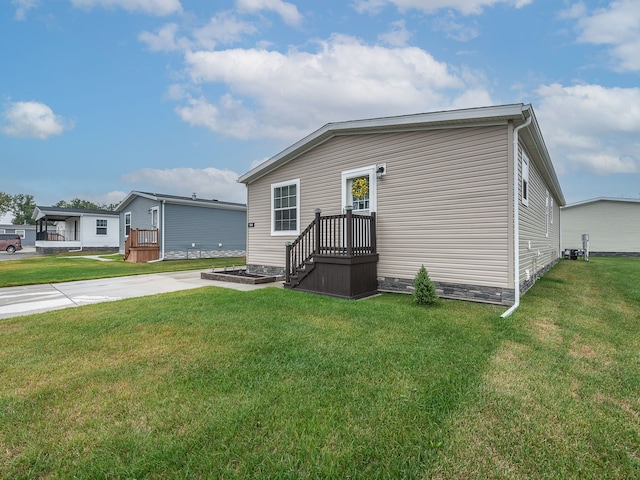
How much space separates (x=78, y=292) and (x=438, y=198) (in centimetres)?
820

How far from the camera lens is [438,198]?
20.6 ft

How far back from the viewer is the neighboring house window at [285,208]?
889 cm

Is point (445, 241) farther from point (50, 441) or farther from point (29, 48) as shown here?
point (29, 48)

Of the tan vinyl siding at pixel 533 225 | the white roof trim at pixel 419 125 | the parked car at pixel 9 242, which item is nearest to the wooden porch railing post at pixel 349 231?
the white roof trim at pixel 419 125

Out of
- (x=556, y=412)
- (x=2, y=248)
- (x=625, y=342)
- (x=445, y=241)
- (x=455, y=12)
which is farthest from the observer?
(x=2, y=248)

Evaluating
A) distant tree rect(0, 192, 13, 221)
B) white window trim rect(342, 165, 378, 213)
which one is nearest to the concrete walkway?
white window trim rect(342, 165, 378, 213)

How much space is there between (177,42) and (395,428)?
478 inches

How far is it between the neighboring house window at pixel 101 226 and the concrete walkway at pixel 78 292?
17577 mm

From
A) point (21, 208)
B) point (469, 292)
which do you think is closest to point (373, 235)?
point (469, 292)

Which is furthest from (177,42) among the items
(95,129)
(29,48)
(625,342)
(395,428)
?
(625,342)

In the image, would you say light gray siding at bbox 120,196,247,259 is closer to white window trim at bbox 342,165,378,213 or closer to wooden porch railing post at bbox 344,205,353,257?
white window trim at bbox 342,165,378,213

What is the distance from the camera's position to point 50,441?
6.46 feet

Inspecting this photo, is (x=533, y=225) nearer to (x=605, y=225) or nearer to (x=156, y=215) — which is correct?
(x=156, y=215)

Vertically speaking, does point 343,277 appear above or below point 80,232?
below
